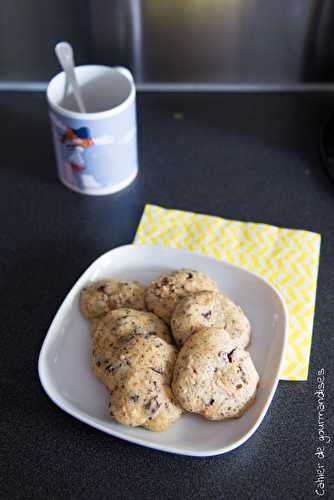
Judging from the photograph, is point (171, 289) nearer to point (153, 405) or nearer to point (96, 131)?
point (153, 405)

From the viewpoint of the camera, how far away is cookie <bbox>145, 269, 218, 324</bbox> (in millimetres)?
687

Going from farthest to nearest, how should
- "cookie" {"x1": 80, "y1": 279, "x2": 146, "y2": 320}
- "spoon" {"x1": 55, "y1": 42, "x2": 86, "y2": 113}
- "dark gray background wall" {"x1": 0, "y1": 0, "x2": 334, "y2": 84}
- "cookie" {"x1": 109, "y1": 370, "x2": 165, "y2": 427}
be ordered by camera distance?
"dark gray background wall" {"x1": 0, "y1": 0, "x2": 334, "y2": 84} < "spoon" {"x1": 55, "y1": 42, "x2": 86, "y2": 113} < "cookie" {"x1": 80, "y1": 279, "x2": 146, "y2": 320} < "cookie" {"x1": 109, "y1": 370, "x2": 165, "y2": 427}

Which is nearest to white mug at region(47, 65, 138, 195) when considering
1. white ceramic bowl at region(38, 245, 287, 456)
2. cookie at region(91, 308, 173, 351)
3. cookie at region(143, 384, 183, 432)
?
white ceramic bowl at region(38, 245, 287, 456)

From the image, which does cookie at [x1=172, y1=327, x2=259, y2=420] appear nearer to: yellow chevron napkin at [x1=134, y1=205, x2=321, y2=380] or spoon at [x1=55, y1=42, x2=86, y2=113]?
yellow chevron napkin at [x1=134, y1=205, x2=321, y2=380]

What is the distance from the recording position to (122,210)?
0.88m

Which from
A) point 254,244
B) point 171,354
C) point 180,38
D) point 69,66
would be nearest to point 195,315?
point 171,354

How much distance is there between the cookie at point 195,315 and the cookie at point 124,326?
21 millimetres

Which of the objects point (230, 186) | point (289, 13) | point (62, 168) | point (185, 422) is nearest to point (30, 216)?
point (62, 168)

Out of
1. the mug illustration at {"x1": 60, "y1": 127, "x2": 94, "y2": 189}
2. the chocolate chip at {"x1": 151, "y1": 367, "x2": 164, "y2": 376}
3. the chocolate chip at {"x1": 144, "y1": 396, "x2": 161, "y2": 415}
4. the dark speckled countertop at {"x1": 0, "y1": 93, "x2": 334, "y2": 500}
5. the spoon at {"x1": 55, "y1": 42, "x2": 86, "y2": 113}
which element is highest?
the spoon at {"x1": 55, "y1": 42, "x2": 86, "y2": 113}

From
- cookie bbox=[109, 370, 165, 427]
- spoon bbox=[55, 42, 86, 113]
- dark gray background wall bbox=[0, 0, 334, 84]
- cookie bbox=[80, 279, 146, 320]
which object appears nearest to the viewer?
cookie bbox=[109, 370, 165, 427]

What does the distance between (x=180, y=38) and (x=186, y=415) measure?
26.6 inches

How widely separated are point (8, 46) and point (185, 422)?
2.44 feet

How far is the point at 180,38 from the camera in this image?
103 cm

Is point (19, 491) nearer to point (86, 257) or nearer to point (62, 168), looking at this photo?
point (86, 257)
